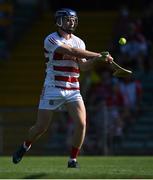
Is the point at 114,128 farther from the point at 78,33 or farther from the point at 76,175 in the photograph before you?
the point at 76,175

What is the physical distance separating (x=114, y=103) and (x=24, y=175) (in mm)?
9999

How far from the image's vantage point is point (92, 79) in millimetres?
24031

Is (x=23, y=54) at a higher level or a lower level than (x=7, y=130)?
higher

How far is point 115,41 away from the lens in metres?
25.5

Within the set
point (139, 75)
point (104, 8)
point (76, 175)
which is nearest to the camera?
point (76, 175)

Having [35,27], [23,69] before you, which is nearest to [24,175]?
[23,69]

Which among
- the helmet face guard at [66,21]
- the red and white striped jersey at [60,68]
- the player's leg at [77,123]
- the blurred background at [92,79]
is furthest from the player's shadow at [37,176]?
the blurred background at [92,79]

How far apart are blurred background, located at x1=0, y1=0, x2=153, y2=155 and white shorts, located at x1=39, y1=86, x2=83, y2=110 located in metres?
8.11

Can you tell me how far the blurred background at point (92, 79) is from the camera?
22.2 m

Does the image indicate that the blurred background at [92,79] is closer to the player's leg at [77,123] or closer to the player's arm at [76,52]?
the player's leg at [77,123]

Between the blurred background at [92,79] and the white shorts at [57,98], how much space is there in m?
8.11

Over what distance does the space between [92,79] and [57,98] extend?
33.6ft

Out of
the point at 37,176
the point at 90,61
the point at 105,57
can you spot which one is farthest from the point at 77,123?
the point at 37,176

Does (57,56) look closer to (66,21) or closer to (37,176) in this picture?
(66,21)
